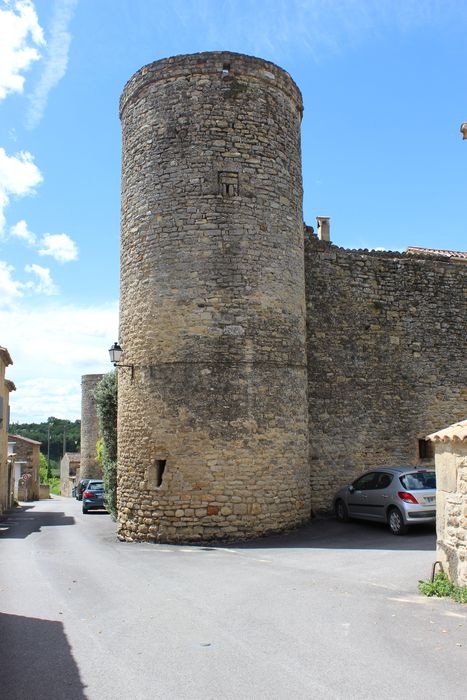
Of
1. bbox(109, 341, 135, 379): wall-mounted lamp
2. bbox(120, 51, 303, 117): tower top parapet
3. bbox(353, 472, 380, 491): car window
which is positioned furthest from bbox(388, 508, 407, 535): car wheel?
bbox(120, 51, 303, 117): tower top parapet

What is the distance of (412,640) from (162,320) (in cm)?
832

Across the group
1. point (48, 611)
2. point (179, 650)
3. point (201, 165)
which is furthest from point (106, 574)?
point (201, 165)

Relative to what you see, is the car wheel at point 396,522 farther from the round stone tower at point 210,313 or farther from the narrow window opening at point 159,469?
the narrow window opening at point 159,469

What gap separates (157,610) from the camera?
6934mm

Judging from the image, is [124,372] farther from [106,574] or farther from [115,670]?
[115,670]

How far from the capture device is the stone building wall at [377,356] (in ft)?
50.6

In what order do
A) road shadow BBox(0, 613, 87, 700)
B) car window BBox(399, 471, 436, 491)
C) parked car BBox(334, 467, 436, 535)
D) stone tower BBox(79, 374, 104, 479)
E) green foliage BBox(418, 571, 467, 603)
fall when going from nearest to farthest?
road shadow BBox(0, 613, 87, 700) → green foliage BBox(418, 571, 467, 603) → parked car BBox(334, 467, 436, 535) → car window BBox(399, 471, 436, 491) → stone tower BBox(79, 374, 104, 479)

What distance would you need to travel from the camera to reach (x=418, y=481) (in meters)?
12.0

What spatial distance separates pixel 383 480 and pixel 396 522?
0.93 meters

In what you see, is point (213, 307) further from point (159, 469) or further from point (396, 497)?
point (396, 497)

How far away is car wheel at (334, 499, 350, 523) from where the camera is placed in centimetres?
1397

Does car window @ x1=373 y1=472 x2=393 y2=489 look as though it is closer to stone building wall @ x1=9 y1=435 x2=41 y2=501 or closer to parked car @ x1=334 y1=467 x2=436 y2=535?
parked car @ x1=334 y1=467 x2=436 y2=535

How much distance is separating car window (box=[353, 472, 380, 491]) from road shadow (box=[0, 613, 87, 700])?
26.0 feet

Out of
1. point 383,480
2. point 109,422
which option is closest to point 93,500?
point 109,422
